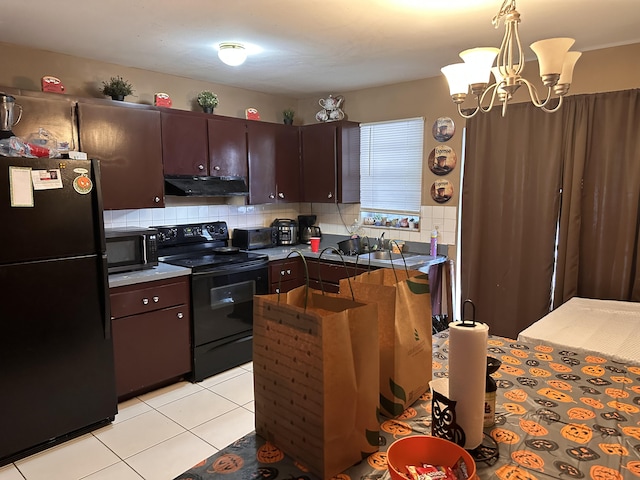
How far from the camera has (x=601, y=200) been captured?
299 cm

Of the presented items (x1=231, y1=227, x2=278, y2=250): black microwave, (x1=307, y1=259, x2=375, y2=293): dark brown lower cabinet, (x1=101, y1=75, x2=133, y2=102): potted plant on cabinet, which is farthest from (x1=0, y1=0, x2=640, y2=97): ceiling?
(x1=307, y1=259, x2=375, y2=293): dark brown lower cabinet

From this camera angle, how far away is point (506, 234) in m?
3.40

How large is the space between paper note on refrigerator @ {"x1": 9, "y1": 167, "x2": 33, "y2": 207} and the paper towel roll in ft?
7.44

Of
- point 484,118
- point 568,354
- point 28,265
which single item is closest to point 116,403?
point 28,265

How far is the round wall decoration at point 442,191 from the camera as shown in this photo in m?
3.77

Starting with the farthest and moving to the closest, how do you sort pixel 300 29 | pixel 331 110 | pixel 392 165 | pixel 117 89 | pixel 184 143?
pixel 331 110 → pixel 392 165 → pixel 184 143 → pixel 117 89 → pixel 300 29

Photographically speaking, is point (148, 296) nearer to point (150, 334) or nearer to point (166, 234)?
point (150, 334)

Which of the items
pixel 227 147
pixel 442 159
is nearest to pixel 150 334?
pixel 227 147

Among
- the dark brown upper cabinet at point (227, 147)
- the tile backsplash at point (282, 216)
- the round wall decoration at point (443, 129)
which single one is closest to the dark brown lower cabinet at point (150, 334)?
the tile backsplash at point (282, 216)

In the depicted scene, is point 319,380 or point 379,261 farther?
point 379,261

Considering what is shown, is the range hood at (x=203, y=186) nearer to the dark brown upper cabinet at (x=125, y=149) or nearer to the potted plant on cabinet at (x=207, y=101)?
the dark brown upper cabinet at (x=125, y=149)

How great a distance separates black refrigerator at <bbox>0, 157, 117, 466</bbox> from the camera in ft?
7.51

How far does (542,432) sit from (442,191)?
2.82 m

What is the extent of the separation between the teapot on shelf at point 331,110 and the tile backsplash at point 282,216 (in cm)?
88
